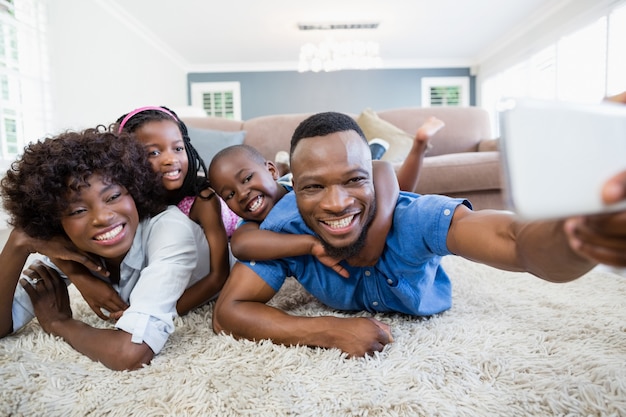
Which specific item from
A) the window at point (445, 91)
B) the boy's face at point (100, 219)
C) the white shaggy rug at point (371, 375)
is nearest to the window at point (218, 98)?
the window at point (445, 91)

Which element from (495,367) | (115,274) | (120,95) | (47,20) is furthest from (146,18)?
(495,367)

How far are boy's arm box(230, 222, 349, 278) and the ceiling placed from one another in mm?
4600

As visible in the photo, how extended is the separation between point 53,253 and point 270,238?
2.16 feet

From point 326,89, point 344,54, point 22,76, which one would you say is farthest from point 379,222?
point 326,89

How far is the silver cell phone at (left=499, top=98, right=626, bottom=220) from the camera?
34cm

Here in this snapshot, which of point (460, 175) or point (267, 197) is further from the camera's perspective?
point (460, 175)

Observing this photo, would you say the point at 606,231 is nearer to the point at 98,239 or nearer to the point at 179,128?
the point at 98,239

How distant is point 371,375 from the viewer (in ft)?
2.79

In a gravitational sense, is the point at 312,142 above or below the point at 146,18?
below

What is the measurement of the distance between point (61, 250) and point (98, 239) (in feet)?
0.53

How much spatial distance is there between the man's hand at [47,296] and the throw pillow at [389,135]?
2260mm

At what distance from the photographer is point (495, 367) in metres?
0.86

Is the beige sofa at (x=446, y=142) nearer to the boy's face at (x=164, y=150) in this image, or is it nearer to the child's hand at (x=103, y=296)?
the boy's face at (x=164, y=150)

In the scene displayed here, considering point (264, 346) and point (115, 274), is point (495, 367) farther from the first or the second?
point (115, 274)
